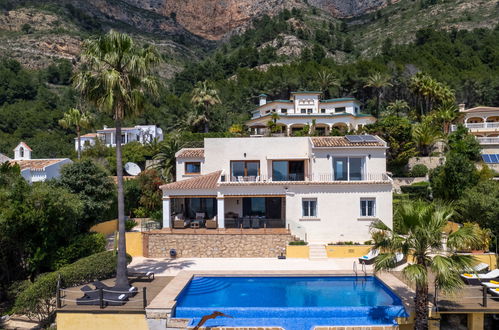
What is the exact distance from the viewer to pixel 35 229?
17.8 metres

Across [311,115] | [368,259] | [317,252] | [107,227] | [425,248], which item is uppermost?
[311,115]

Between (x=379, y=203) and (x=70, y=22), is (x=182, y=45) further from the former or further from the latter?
(x=379, y=203)

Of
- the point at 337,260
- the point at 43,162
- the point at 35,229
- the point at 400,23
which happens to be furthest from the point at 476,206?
the point at 400,23

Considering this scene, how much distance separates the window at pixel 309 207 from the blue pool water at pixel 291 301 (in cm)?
681

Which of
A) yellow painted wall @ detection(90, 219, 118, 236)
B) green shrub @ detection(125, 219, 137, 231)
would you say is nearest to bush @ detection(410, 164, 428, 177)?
green shrub @ detection(125, 219, 137, 231)

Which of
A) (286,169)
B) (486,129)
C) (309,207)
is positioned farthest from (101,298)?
(486,129)

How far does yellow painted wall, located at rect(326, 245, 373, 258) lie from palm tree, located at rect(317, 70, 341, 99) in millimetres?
44327

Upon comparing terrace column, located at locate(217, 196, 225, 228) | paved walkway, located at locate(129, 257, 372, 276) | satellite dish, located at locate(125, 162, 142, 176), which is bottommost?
paved walkway, located at locate(129, 257, 372, 276)

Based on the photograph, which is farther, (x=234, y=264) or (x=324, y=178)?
(x=324, y=178)

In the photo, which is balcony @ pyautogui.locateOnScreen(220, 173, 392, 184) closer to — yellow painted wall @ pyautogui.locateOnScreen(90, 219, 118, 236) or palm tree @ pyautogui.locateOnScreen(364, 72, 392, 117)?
yellow painted wall @ pyautogui.locateOnScreen(90, 219, 118, 236)

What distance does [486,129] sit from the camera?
1865 inches

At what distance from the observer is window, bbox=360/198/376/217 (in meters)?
26.0

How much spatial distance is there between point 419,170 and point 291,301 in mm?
27391

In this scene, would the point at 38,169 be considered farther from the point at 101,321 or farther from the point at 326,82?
the point at 326,82
